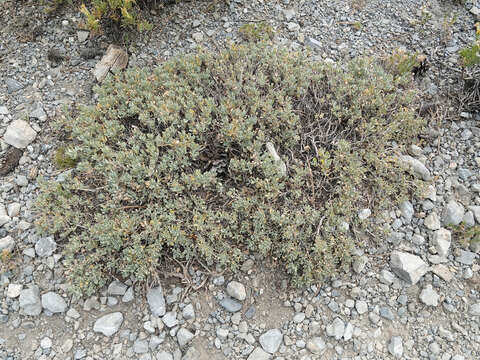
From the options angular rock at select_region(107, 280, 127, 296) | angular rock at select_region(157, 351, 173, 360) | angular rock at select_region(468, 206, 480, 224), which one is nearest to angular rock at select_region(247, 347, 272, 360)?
angular rock at select_region(157, 351, 173, 360)

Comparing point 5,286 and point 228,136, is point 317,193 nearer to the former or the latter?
point 228,136

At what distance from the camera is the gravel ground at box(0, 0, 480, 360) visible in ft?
11.9

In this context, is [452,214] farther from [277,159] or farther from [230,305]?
[230,305]

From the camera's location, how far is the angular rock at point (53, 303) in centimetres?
378

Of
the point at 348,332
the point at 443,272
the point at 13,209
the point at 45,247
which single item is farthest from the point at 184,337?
the point at 443,272

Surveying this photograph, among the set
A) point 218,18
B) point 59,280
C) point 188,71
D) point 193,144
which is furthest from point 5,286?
point 218,18

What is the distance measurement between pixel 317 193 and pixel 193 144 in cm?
134

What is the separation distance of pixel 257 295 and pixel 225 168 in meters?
1.34

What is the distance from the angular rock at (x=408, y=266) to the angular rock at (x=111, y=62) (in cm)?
391

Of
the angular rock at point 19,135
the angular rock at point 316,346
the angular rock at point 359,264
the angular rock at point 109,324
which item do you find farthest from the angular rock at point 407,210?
the angular rock at point 19,135

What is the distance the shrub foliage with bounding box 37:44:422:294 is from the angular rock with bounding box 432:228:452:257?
545 mm

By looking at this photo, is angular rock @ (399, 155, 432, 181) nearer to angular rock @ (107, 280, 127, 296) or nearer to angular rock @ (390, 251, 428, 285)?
angular rock @ (390, 251, 428, 285)

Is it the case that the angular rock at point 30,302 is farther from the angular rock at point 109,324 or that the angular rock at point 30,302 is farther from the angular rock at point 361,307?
the angular rock at point 361,307

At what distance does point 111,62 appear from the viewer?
17.3 feet
